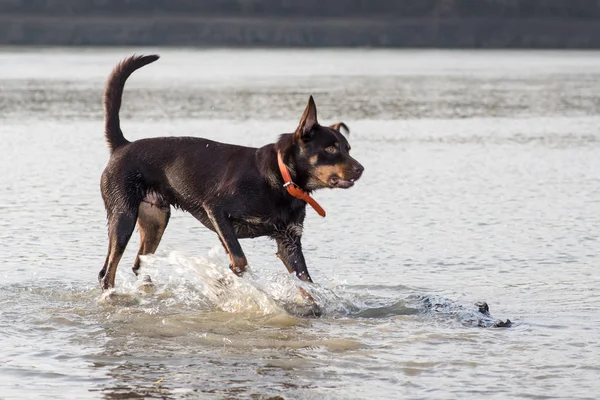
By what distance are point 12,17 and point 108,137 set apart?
55.7 meters

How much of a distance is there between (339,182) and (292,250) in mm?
A: 590

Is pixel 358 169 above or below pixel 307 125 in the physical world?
below

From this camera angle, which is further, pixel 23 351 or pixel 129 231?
pixel 129 231

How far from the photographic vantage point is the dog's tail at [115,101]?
8.66 metres

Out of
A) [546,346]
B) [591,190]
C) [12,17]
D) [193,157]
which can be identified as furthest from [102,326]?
[12,17]

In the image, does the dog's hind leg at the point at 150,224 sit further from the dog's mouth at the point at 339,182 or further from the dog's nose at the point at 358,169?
the dog's nose at the point at 358,169

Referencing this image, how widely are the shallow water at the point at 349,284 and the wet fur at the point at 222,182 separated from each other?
0.29 meters

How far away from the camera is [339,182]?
25.8 ft

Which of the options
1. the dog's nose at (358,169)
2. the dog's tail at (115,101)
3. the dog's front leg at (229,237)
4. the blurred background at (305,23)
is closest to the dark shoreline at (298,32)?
the blurred background at (305,23)

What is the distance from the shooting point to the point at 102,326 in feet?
25.2

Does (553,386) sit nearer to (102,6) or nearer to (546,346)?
(546,346)

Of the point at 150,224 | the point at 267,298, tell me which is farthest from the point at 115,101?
Answer: the point at 267,298

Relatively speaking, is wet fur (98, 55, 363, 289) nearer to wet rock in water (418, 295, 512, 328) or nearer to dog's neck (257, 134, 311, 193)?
dog's neck (257, 134, 311, 193)

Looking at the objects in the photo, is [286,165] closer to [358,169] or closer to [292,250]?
[358,169]
